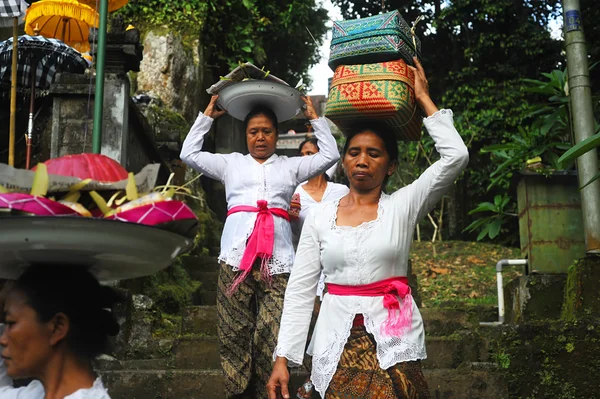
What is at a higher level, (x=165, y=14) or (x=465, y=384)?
(x=165, y=14)

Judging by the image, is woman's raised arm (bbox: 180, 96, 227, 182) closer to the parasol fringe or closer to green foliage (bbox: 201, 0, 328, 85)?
the parasol fringe

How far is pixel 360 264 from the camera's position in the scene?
282 cm

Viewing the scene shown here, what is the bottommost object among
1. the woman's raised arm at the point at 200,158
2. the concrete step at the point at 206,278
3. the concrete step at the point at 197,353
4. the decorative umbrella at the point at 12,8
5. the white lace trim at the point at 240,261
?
the concrete step at the point at 197,353

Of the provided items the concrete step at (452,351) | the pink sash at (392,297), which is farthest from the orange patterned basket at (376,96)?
the concrete step at (452,351)

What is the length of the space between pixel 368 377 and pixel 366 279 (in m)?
0.37

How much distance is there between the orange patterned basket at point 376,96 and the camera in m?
3.04

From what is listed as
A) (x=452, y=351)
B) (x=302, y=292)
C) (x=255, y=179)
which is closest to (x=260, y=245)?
(x=255, y=179)

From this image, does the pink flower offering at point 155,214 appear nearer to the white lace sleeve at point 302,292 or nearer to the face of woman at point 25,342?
the face of woman at point 25,342

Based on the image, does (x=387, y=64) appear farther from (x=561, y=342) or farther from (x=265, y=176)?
(x=561, y=342)

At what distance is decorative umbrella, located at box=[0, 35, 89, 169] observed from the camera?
6652mm

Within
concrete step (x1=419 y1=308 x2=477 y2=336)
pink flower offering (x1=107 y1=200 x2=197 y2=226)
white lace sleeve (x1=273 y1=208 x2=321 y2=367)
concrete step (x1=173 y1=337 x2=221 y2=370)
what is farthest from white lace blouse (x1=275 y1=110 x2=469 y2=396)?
concrete step (x1=419 y1=308 x2=477 y2=336)

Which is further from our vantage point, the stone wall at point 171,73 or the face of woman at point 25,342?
the stone wall at point 171,73

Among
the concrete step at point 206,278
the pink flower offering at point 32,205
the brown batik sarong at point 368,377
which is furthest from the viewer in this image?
the concrete step at point 206,278

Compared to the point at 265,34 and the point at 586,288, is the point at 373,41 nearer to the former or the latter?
the point at 586,288
